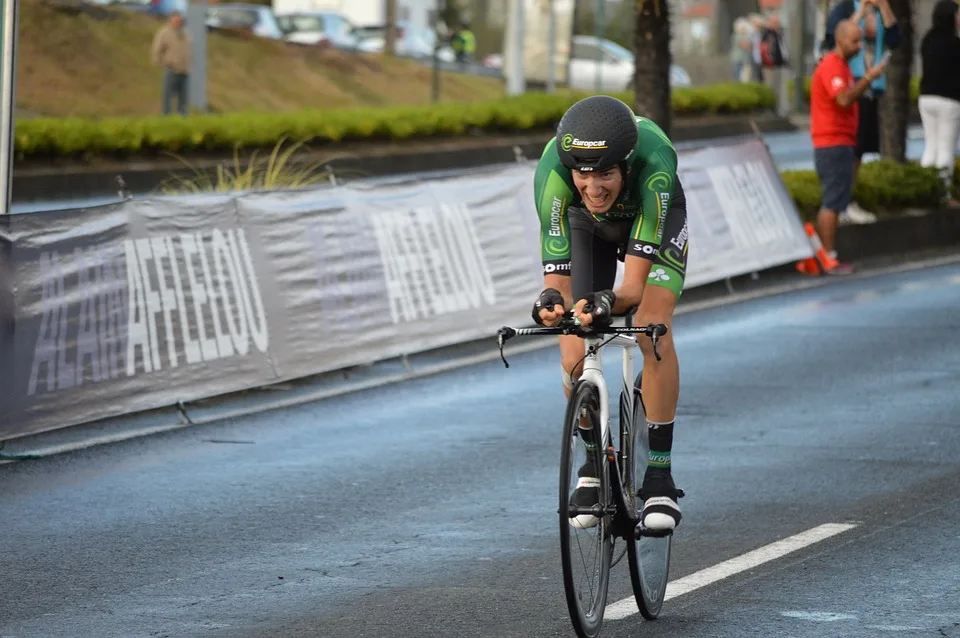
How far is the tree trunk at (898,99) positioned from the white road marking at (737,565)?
14.7 meters

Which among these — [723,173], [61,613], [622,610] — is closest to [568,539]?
[622,610]

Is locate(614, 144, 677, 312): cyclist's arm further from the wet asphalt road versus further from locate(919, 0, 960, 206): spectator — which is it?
locate(919, 0, 960, 206): spectator

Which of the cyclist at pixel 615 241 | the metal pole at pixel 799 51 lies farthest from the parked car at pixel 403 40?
the cyclist at pixel 615 241

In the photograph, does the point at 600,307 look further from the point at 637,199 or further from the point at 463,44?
the point at 463,44

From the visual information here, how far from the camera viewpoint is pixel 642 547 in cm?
658

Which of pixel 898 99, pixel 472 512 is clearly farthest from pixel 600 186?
pixel 898 99

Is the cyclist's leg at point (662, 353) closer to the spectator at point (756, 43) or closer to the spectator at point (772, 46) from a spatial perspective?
the spectator at point (772, 46)

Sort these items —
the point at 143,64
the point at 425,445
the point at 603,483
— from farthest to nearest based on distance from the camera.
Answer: the point at 143,64
the point at 425,445
the point at 603,483

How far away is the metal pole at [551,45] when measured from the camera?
144 feet

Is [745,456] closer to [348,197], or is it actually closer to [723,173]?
[348,197]

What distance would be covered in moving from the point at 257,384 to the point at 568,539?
6.41 meters

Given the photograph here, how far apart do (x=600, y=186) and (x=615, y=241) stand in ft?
1.59

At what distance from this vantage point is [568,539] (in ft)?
19.0

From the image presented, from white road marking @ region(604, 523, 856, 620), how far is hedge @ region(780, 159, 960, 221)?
35.7 ft
